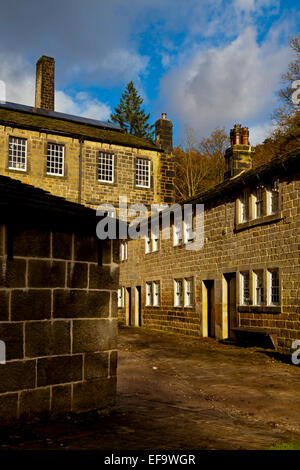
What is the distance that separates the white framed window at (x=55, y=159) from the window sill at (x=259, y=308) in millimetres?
14106

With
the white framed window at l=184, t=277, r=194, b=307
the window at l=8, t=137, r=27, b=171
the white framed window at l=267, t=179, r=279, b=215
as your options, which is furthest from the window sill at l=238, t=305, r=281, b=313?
the window at l=8, t=137, r=27, b=171

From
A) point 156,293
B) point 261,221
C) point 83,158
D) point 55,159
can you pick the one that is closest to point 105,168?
point 83,158

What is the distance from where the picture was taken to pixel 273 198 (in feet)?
50.5

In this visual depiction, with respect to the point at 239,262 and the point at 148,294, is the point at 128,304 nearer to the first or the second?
the point at 148,294

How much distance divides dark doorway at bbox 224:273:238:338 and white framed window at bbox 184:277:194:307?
2.66m

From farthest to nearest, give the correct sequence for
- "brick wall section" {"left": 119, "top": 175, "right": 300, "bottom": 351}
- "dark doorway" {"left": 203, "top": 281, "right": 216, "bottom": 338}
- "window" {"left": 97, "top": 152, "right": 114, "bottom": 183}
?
"window" {"left": 97, "top": 152, "right": 114, "bottom": 183} → "dark doorway" {"left": 203, "top": 281, "right": 216, "bottom": 338} → "brick wall section" {"left": 119, "top": 175, "right": 300, "bottom": 351}

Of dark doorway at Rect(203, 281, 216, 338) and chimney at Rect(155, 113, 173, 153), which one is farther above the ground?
chimney at Rect(155, 113, 173, 153)

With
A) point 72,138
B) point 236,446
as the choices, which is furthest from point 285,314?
point 72,138

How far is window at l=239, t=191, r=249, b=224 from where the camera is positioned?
1680 centimetres

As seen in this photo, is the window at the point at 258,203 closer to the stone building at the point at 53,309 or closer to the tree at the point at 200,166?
the stone building at the point at 53,309

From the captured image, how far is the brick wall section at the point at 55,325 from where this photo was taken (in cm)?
593

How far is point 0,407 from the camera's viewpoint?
5.73 metres

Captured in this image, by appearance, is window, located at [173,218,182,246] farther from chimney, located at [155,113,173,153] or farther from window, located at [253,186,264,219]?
chimney, located at [155,113,173,153]

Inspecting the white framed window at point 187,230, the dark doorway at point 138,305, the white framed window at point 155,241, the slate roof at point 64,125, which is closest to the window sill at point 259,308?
the white framed window at point 187,230
